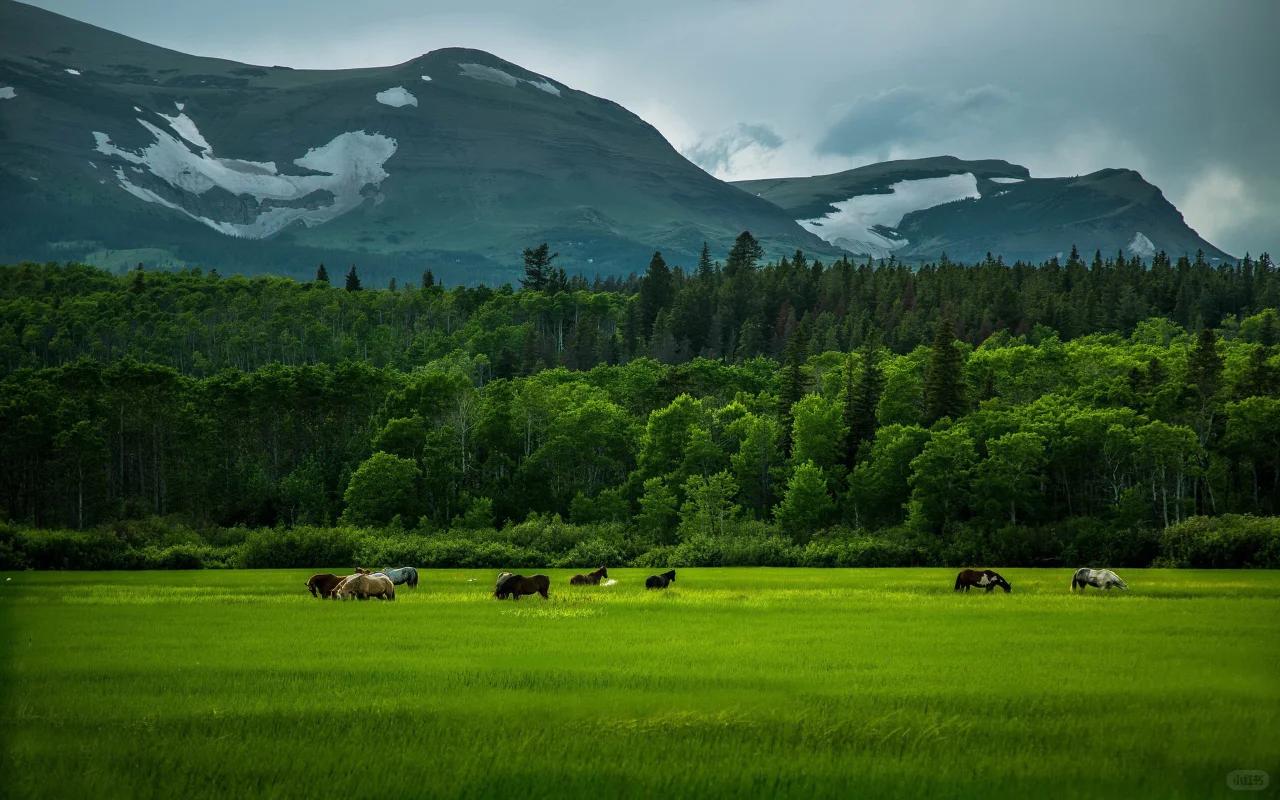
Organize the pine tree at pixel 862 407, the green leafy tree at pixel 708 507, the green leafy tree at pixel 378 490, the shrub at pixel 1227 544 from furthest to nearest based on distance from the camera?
the pine tree at pixel 862 407, the green leafy tree at pixel 378 490, the green leafy tree at pixel 708 507, the shrub at pixel 1227 544

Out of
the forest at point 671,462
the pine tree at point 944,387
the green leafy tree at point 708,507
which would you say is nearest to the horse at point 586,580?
the forest at point 671,462

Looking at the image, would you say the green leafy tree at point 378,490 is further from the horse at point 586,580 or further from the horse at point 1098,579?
the horse at point 1098,579

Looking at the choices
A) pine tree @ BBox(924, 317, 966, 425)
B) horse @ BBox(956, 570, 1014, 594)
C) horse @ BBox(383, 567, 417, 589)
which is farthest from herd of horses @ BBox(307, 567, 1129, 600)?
pine tree @ BBox(924, 317, 966, 425)

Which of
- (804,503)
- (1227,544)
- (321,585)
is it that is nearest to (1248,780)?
(321,585)

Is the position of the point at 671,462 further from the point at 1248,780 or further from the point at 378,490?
the point at 1248,780

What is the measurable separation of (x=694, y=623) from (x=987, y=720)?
1598 centimetres

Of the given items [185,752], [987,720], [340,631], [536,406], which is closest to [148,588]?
[340,631]

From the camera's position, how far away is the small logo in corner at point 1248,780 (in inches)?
529

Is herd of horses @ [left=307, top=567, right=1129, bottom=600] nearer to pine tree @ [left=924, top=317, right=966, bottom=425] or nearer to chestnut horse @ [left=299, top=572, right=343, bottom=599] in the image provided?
chestnut horse @ [left=299, top=572, right=343, bottom=599]

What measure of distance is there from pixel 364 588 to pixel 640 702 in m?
24.4

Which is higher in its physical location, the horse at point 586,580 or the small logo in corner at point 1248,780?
the small logo in corner at point 1248,780

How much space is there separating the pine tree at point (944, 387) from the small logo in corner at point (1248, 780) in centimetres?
10077

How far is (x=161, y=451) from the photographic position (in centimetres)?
12700

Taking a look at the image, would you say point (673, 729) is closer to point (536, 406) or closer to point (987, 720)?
point (987, 720)
